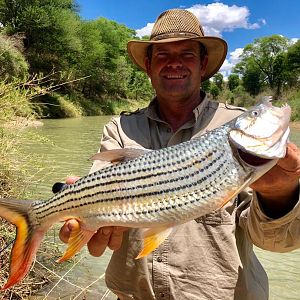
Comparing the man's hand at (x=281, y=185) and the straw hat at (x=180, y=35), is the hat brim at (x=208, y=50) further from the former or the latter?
the man's hand at (x=281, y=185)

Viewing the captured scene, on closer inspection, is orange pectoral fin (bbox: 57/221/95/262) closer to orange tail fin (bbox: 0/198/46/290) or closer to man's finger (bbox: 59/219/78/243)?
Result: man's finger (bbox: 59/219/78/243)

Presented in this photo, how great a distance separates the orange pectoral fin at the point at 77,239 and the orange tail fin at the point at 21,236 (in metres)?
0.20

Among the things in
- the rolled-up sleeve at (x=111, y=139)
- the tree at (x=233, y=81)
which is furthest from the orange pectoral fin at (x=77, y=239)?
the tree at (x=233, y=81)

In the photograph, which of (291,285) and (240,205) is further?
(291,285)

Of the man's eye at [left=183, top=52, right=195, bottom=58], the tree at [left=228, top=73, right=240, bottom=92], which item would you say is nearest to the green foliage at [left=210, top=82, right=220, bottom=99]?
the tree at [left=228, top=73, right=240, bottom=92]

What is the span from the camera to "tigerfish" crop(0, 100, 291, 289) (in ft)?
8.04

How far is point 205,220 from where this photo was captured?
3.31 metres

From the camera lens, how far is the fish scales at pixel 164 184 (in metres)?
2.49

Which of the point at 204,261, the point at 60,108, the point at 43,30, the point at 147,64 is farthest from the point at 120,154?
the point at 43,30

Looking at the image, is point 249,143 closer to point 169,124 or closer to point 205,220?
point 205,220

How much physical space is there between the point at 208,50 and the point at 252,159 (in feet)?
5.98

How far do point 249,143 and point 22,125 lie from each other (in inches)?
221

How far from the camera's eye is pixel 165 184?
101 inches

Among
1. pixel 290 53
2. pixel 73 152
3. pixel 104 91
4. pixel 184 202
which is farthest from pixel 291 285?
pixel 290 53
